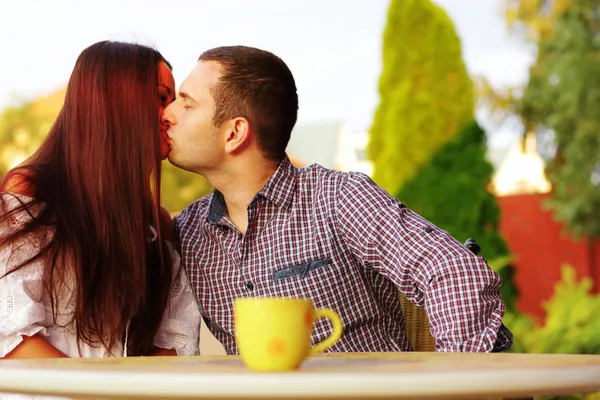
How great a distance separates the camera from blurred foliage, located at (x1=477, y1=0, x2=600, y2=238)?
478 inches

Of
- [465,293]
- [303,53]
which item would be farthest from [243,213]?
[303,53]

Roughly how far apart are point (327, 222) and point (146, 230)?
469 millimetres

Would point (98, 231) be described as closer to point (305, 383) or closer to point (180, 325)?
point (180, 325)

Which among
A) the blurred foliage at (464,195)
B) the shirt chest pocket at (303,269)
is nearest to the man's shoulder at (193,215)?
the shirt chest pocket at (303,269)

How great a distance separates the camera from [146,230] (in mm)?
2287

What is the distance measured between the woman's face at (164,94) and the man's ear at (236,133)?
17 cm

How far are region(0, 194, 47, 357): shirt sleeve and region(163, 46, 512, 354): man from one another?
1.86ft

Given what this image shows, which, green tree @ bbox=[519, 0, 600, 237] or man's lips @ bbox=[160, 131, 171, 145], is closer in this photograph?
man's lips @ bbox=[160, 131, 171, 145]

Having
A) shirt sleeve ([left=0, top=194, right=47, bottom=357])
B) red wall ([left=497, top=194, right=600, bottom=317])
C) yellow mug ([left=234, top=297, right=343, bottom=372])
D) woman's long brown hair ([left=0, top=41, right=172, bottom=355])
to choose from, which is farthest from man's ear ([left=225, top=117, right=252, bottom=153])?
red wall ([left=497, top=194, right=600, bottom=317])

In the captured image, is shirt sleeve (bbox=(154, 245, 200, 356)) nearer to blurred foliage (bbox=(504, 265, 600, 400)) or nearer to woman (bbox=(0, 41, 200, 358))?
woman (bbox=(0, 41, 200, 358))

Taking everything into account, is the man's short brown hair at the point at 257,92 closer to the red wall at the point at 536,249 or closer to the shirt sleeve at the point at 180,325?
the shirt sleeve at the point at 180,325

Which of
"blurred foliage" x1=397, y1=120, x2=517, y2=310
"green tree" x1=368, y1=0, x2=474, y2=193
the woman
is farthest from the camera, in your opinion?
"green tree" x1=368, y1=0, x2=474, y2=193

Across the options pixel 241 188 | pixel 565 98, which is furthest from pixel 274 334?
pixel 565 98

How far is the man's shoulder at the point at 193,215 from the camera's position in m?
2.56
